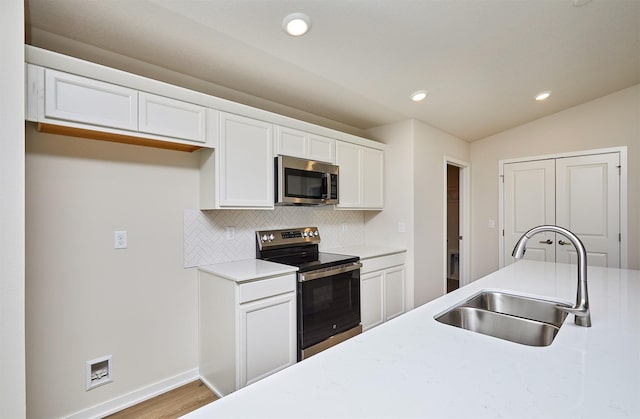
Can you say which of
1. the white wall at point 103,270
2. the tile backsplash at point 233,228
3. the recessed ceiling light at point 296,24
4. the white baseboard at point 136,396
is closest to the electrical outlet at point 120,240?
the white wall at point 103,270

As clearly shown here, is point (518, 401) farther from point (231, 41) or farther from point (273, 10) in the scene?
point (231, 41)

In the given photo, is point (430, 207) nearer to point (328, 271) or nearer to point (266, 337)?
point (328, 271)

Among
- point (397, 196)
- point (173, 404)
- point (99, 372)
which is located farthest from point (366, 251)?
point (99, 372)

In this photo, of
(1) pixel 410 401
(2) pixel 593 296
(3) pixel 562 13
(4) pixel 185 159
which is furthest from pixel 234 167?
(3) pixel 562 13

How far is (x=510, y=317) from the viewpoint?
1.38 metres

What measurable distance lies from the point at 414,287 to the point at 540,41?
254 centimetres

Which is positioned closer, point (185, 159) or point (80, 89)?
point (80, 89)

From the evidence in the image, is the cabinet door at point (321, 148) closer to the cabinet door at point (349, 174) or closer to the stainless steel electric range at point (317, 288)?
the cabinet door at point (349, 174)

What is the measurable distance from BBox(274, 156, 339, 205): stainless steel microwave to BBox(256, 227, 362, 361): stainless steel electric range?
0.43 meters

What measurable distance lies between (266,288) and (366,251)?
1.46m

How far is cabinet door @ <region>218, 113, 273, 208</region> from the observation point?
7.45 feet

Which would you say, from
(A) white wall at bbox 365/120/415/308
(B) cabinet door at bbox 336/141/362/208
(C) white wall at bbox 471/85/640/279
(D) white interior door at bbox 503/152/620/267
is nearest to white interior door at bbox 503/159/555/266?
(D) white interior door at bbox 503/152/620/267

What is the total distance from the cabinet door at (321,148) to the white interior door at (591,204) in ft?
9.82

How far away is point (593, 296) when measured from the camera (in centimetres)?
158
